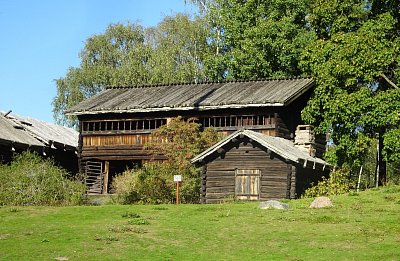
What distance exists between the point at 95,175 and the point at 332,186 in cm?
1905

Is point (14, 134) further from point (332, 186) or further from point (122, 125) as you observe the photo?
point (332, 186)

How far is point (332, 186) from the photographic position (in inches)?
1544

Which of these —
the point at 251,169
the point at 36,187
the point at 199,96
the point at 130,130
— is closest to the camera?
the point at 36,187

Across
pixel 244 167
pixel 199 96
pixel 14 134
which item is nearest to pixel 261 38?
pixel 199 96

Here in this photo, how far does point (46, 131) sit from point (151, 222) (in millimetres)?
31786

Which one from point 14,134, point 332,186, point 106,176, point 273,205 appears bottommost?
point 273,205

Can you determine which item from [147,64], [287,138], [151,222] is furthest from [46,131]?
A: [151,222]

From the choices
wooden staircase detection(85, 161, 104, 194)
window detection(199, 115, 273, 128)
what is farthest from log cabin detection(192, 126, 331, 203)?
wooden staircase detection(85, 161, 104, 194)

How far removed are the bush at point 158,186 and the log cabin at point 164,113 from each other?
5.41m

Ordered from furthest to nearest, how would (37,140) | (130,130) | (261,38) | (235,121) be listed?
1. (261,38)
2. (37,140)
3. (130,130)
4. (235,121)

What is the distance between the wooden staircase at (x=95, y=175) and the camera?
50562mm

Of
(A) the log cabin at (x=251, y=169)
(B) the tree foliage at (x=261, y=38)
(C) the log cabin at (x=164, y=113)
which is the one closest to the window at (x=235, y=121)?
(C) the log cabin at (x=164, y=113)

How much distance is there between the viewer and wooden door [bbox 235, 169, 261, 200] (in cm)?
3869

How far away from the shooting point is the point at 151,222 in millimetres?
26734
